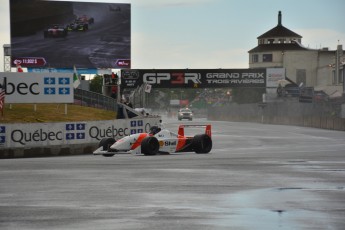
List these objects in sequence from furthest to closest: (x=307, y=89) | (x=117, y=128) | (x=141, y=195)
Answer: (x=307, y=89) → (x=117, y=128) → (x=141, y=195)

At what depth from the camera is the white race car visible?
942 inches

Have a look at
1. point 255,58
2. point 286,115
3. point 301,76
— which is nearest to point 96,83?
point 286,115

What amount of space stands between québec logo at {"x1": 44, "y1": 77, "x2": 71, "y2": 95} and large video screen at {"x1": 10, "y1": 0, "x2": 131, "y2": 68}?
22.3m

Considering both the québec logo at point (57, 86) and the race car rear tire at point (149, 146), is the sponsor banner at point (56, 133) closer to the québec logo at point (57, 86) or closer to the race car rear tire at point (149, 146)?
the race car rear tire at point (149, 146)

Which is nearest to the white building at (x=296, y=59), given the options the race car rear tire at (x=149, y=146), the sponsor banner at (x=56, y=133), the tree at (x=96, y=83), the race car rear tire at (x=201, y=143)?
the tree at (x=96, y=83)

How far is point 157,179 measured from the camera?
16062 mm

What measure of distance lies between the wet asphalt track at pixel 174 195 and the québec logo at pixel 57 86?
14.9 meters

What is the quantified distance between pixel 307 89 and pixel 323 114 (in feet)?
76.7

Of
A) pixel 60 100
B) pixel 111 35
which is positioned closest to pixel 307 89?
pixel 111 35

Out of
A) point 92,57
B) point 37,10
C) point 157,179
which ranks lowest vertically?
point 157,179

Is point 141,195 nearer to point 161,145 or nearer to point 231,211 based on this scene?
point 231,211

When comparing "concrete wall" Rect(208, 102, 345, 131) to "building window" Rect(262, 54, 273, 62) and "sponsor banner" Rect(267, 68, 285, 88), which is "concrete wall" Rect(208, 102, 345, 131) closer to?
"sponsor banner" Rect(267, 68, 285, 88)

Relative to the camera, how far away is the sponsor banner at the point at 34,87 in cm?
3531

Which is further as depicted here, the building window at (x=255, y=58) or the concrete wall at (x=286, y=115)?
the building window at (x=255, y=58)
